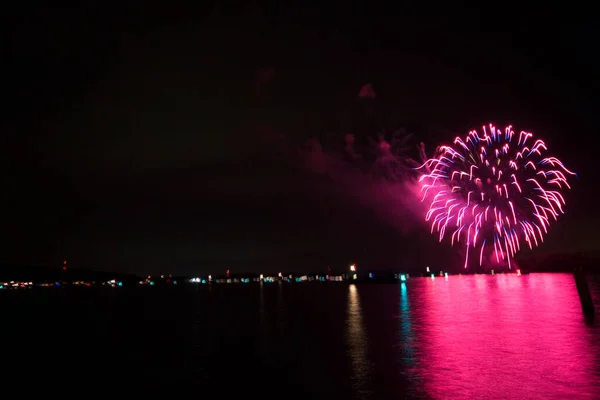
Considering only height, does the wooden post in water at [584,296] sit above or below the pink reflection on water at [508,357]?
above

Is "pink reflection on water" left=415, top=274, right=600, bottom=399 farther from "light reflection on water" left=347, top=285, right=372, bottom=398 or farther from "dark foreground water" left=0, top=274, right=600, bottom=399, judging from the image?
"light reflection on water" left=347, top=285, right=372, bottom=398

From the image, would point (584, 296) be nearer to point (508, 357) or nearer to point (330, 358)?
point (508, 357)

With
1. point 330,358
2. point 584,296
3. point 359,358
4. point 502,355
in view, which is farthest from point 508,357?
point 584,296

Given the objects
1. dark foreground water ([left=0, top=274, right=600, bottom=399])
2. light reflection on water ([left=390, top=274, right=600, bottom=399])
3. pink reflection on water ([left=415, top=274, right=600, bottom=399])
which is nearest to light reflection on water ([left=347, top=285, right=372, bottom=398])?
dark foreground water ([left=0, top=274, right=600, bottom=399])

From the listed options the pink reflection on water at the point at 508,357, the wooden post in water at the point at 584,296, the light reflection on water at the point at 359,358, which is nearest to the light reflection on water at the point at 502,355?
the pink reflection on water at the point at 508,357

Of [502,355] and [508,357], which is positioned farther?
[502,355]

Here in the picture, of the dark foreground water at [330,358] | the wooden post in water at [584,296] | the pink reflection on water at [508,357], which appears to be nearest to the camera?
the pink reflection on water at [508,357]

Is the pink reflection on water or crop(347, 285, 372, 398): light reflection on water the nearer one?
the pink reflection on water

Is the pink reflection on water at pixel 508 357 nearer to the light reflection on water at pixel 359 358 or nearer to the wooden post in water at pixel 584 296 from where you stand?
the wooden post in water at pixel 584 296

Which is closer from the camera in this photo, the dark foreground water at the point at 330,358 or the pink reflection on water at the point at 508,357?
the pink reflection on water at the point at 508,357

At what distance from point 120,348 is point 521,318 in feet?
57.9

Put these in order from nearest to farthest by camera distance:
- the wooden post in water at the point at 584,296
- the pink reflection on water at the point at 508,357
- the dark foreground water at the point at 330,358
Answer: the pink reflection on water at the point at 508,357 → the dark foreground water at the point at 330,358 → the wooden post in water at the point at 584,296

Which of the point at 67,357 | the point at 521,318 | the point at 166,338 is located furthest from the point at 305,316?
the point at 67,357

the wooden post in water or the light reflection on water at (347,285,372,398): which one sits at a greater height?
the wooden post in water
